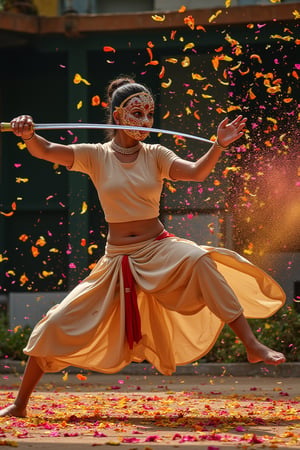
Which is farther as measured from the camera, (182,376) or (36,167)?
(36,167)

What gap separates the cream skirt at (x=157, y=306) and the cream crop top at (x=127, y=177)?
8.8 inches

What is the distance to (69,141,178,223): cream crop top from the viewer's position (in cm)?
658

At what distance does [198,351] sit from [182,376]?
147 inches

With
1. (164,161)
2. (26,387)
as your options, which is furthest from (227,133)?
(26,387)

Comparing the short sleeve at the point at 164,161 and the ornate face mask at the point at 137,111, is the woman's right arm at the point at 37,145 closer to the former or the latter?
the ornate face mask at the point at 137,111

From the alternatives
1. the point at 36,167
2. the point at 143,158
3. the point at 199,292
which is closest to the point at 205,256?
the point at 199,292

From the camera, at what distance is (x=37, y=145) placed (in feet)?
21.5

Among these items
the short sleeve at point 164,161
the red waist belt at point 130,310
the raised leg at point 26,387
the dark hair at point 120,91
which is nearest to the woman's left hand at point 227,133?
the short sleeve at point 164,161

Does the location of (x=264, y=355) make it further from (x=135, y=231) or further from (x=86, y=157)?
(x=86, y=157)

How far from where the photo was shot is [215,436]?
18.4ft

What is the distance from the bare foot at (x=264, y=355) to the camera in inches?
A: 237

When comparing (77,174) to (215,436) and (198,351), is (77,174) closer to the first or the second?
(198,351)

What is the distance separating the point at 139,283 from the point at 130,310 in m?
0.20

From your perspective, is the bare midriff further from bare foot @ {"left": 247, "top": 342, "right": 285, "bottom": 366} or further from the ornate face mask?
bare foot @ {"left": 247, "top": 342, "right": 285, "bottom": 366}
